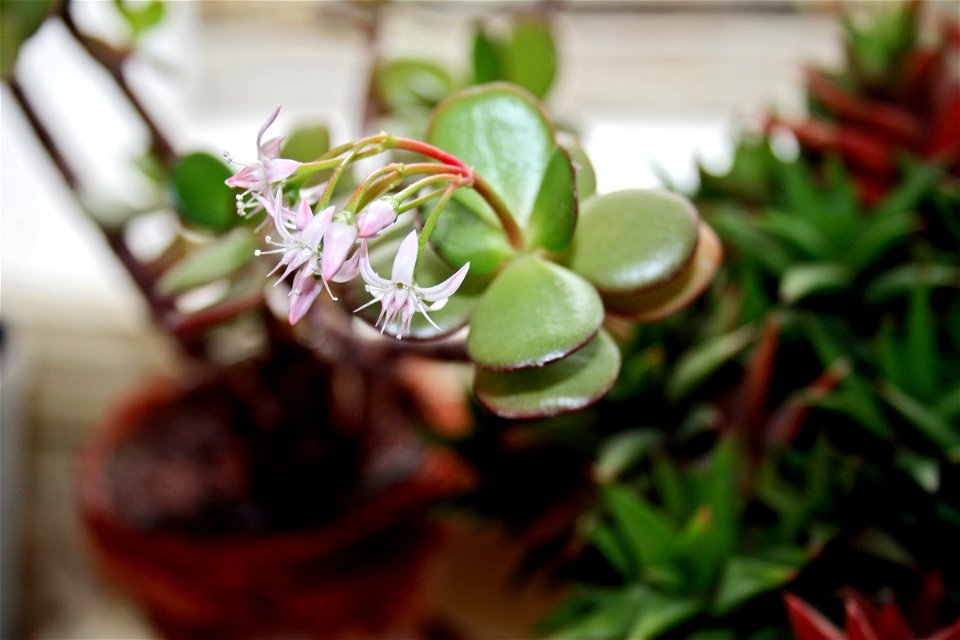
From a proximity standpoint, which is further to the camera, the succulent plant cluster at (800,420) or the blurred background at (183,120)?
the blurred background at (183,120)

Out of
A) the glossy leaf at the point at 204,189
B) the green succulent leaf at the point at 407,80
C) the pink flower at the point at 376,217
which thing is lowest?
the green succulent leaf at the point at 407,80

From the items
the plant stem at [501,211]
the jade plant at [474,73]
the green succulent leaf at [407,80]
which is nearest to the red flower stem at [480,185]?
the plant stem at [501,211]

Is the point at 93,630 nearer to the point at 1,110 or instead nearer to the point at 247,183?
the point at 1,110

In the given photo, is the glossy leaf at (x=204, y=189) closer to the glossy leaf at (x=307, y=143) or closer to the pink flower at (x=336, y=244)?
the glossy leaf at (x=307, y=143)

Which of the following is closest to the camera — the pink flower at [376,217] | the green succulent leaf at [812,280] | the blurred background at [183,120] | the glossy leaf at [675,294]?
the pink flower at [376,217]

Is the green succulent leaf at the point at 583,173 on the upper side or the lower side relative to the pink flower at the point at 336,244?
lower

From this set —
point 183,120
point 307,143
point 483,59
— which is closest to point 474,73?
point 483,59

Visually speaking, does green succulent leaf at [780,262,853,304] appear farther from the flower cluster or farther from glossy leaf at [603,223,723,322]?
the flower cluster

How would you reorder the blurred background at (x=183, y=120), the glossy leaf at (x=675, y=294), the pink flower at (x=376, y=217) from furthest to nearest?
the blurred background at (x=183, y=120) → the glossy leaf at (x=675, y=294) → the pink flower at (x=376, y=217)
